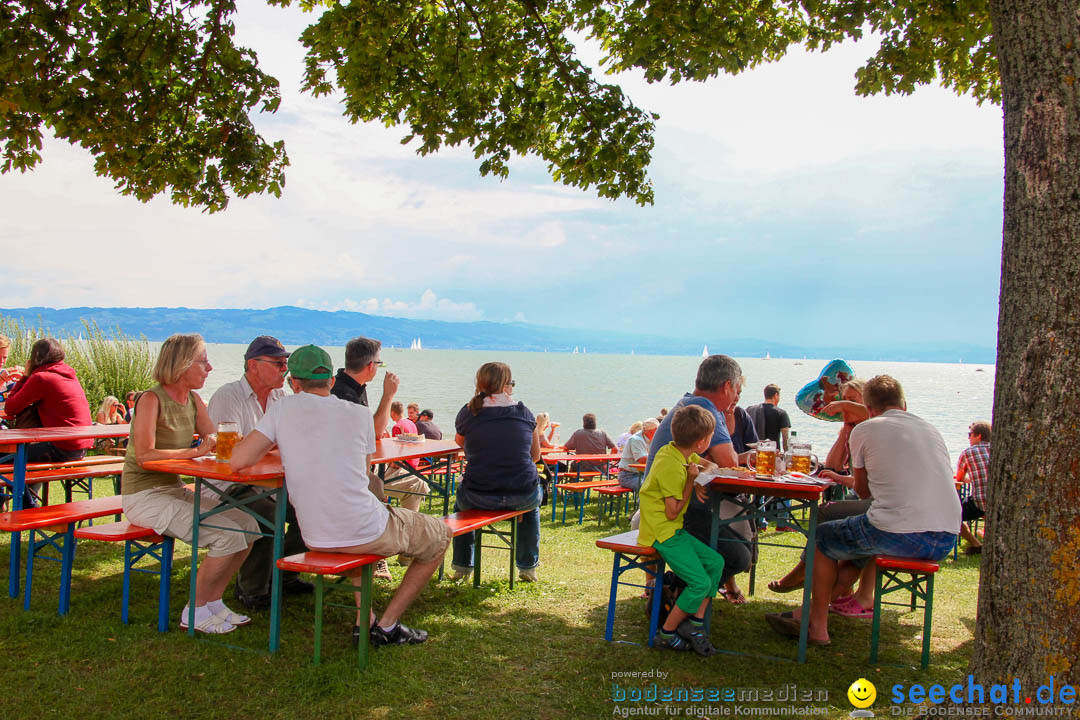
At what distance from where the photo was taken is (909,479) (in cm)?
412

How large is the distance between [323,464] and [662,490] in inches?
69.2

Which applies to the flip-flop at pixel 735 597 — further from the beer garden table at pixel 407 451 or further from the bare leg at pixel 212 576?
the bare leg at pixel 212 576

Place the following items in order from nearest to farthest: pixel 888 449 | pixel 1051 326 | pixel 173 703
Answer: pixel 1051 326, pixel 173 703, pixel 888 449

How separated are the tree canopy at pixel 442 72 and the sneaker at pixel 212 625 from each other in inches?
161

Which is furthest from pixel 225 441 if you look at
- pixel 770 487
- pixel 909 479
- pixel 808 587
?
pixel 909 479

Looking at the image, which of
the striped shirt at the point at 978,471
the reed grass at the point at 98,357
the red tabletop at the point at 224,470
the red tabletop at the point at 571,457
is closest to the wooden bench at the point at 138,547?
the red tabletop at the point at 224,470

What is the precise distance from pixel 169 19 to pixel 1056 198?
262 inches

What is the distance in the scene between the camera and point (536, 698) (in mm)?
3559

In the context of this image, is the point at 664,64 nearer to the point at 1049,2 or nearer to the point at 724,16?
the point at 724,16

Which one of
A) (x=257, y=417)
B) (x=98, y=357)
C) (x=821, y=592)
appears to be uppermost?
(x=257, y=417)

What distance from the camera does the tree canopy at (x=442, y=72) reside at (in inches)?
242

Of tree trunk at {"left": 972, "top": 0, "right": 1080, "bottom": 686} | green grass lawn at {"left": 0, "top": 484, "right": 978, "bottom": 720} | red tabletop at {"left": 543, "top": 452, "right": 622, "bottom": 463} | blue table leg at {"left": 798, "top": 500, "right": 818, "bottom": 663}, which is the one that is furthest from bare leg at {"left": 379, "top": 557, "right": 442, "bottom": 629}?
red tabletop at {"left": 543, "top": 452, "right": 622, "bottom": 463}

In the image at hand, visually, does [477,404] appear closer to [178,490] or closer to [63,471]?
[178,490]

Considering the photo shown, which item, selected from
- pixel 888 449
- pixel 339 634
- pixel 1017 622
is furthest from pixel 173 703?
pixel 888 449
